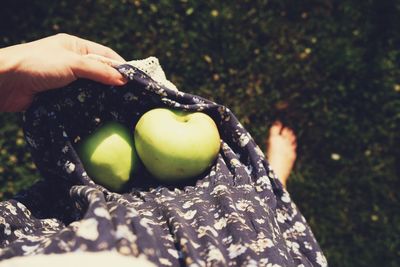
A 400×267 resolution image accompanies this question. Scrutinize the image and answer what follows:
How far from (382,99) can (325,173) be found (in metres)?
0.64

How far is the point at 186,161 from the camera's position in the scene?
1994mm

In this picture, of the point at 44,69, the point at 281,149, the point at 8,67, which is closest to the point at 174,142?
the point at 44,69

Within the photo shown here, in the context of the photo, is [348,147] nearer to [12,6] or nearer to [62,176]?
[62,176]

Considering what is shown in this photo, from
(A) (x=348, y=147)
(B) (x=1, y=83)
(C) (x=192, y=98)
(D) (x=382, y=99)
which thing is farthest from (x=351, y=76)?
(B) (x=1, y=83)

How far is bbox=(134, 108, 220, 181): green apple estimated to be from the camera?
1.94 m

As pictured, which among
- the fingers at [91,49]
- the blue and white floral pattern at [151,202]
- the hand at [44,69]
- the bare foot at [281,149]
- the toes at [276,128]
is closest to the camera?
the blue and white floral pattern at [151,202]

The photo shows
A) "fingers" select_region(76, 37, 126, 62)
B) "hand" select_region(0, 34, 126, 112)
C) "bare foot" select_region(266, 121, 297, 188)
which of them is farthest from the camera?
"bare foot" select_region(266, 121, 297, 188)

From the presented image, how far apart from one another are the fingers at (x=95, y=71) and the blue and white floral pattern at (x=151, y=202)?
0.17 ft

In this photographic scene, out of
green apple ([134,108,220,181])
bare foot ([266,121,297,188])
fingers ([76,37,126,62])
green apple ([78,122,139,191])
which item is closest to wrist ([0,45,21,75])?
fingers ([76,37,126,62])

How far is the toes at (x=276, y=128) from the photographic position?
3.13 meters

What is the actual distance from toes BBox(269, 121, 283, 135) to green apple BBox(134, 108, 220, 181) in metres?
1.13

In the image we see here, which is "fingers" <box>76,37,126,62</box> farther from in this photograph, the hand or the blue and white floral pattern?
the blue and white floral pattern

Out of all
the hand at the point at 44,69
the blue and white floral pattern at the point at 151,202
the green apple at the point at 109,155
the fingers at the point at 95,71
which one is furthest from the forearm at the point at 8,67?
the green apple at the point at 109,155

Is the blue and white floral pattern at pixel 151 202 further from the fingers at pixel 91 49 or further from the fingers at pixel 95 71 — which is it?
the fingers at pixel 91 49
